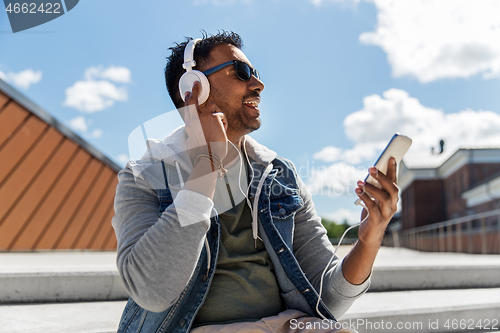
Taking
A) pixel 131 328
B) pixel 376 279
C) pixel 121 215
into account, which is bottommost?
pixel 376 279

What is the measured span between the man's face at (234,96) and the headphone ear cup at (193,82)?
75 mm

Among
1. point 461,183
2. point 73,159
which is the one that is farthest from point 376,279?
point 461,183

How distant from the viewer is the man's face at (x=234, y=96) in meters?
1.67

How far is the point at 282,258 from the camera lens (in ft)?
4.75

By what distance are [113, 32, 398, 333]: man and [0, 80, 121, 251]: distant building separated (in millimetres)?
5666

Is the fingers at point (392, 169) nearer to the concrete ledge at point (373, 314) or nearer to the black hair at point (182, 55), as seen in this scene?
the black hair at point (182, 55)

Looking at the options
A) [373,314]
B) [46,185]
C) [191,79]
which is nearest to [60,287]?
[191,79]

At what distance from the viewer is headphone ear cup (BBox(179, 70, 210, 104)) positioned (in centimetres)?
162

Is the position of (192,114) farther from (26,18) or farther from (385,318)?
(26,18)

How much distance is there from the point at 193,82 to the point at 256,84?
11.8 inches

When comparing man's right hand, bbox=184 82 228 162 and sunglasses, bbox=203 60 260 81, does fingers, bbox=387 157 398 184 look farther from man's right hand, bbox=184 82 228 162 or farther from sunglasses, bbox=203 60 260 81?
sunglasses, bbox=203 60 260 81

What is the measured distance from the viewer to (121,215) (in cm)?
126

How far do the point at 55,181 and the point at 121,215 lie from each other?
629 cm

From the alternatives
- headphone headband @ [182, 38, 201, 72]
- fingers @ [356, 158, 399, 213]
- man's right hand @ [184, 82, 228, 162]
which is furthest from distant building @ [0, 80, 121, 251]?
fingers @ [356, 158, 399, 213]
